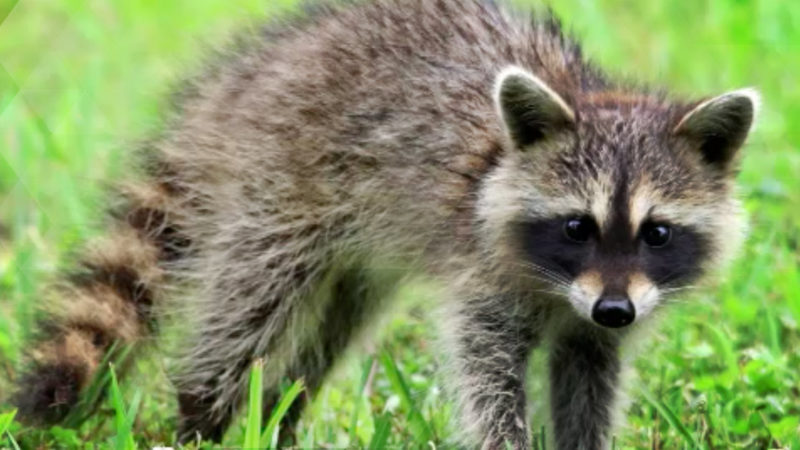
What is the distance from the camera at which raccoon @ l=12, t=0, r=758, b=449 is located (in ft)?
19.2

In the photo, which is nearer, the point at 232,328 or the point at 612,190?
the point at 612,190

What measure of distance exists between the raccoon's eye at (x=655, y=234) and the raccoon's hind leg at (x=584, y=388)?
633 mm

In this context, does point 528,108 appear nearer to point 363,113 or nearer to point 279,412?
point 363,113

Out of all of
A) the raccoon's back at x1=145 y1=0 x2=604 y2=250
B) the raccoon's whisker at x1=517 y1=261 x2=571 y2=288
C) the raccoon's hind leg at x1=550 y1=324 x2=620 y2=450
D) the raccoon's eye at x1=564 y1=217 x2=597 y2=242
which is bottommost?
the raccoon's hind leg at x1=550 y1=324 x2=620 y2=450

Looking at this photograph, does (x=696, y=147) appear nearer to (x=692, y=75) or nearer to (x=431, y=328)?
(x=431, y=328)

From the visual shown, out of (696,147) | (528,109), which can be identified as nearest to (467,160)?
(528,109)

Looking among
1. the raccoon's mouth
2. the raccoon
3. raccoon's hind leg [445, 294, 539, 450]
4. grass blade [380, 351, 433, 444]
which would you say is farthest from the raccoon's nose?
grass blade [380, 351, 433, 444]

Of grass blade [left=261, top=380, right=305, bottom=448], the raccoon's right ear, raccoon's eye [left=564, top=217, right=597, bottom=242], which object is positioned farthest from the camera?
the raccoon's right ear

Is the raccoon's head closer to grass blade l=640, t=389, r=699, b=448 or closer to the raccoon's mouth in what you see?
the raccoon's mouth

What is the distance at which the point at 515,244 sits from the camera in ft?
19.5

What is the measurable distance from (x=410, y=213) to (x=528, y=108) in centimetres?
75

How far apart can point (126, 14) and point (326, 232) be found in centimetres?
558

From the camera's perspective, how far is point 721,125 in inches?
234

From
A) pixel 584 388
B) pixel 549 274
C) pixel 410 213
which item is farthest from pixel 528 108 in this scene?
pixel 584 388
